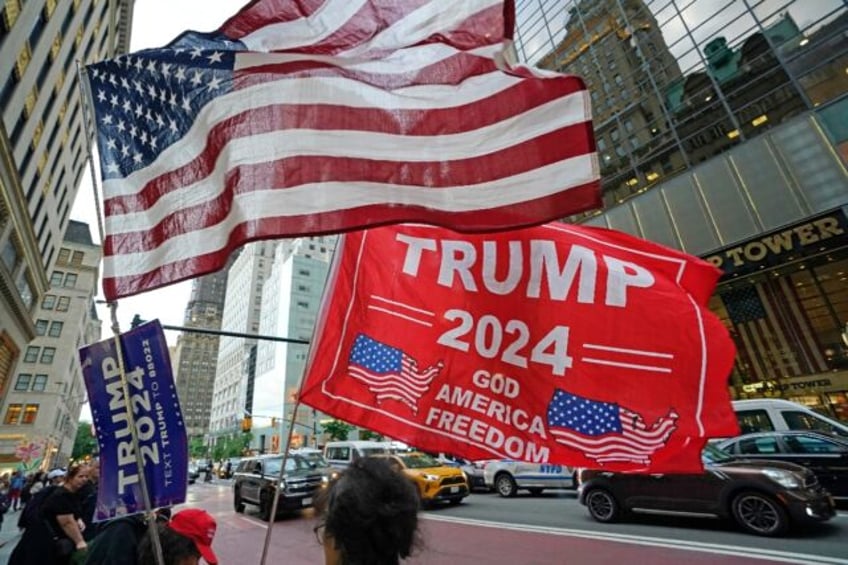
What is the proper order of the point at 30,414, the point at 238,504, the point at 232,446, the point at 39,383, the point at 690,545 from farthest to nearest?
1. the point at 232,446
2. the point at 39,383
3. the point at 30,414
4. the point at 238,504
5. the point at 690,545

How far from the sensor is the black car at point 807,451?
31.2ft

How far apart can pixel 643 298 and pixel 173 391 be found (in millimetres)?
2794

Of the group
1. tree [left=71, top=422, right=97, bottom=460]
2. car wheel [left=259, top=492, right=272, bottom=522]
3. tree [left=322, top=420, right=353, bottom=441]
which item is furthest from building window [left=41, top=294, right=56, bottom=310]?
tree [left=71, top=422, right=97, bottom=460]

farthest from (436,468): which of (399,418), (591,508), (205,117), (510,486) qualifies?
(205,117)

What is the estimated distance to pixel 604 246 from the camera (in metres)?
2.92

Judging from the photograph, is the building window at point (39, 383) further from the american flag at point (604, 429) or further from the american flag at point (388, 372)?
the american flag at point (604, 429)

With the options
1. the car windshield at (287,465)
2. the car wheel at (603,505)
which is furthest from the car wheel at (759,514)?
the car windshield at (287,465)

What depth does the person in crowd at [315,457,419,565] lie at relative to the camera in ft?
4.89

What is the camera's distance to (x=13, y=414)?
156 feet

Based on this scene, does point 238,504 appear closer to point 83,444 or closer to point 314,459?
point 314,459

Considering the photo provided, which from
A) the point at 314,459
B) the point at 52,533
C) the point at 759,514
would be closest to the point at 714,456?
the point at 759,514

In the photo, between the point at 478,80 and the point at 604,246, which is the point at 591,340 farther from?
the point at 478,80

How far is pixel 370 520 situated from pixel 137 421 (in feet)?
5.64

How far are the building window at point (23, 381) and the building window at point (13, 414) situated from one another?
2.23 meters
